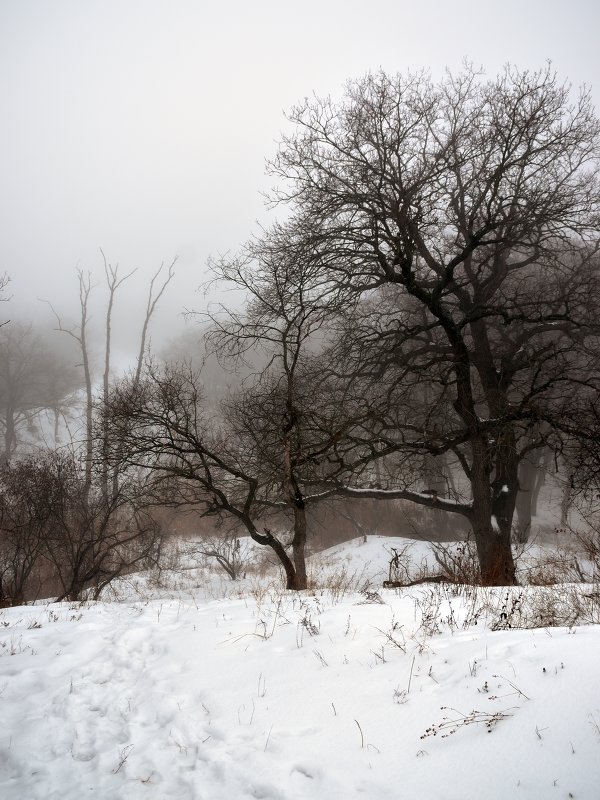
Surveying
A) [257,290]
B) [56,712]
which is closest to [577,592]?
[56,712]

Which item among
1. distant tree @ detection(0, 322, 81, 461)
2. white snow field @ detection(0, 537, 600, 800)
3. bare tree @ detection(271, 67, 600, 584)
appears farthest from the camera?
distant tree @ detection(0, 322, 81, 461)

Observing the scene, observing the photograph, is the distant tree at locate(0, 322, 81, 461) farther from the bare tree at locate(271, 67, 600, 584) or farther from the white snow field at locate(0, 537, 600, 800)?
the white snow field at locate(0, 537, 600, 800)

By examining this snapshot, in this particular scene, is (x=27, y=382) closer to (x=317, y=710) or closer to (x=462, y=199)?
(x=462, y=199)

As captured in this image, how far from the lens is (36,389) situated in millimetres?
34250

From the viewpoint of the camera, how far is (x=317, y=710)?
320 centimetres

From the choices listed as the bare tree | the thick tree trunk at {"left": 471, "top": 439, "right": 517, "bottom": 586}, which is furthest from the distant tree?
the thick tree trunk at {"left": 471, "top": 439, "right": 517, "bottom": 586}

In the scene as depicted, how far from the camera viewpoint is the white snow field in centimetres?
237

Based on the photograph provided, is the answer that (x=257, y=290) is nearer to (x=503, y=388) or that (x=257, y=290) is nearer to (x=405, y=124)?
(x=405, y=124)

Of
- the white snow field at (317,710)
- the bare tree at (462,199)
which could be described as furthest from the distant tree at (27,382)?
the white snow field at (317,710)

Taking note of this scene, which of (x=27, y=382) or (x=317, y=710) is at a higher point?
(x=27, y=382)

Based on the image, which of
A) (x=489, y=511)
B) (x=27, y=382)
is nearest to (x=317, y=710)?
(x=489, y=511)

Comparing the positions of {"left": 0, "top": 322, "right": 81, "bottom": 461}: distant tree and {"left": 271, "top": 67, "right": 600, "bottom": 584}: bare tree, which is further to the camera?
{"left": 0, "top": 322, "right": 81, "bottom": 461}: distant tree

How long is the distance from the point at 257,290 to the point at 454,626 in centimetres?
766

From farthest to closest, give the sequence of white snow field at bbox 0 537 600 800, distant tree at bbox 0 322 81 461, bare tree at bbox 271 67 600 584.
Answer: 1. distant tree at bbox 0 322 81 461
2. bare tree at bbox 271 67 600 584
3. white snow field at bbox 0 537 600 800
